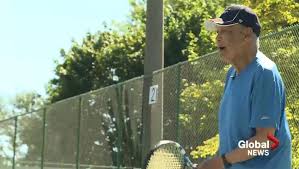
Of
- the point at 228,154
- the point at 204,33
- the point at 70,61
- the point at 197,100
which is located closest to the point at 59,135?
the point at 204,33

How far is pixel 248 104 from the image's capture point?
3873 millimetres

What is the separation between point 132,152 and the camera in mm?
10594

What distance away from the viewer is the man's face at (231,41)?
158 inches

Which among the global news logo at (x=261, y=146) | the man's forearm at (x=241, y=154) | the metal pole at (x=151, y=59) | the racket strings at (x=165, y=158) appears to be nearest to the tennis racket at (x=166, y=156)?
the racket strings at (x=165, y=158)

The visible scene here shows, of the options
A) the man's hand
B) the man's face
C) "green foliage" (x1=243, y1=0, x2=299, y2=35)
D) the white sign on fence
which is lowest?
the man's hand

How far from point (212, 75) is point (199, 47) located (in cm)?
994

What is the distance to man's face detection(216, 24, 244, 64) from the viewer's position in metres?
4.02

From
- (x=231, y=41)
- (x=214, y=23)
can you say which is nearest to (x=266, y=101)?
(x=231, y=41)

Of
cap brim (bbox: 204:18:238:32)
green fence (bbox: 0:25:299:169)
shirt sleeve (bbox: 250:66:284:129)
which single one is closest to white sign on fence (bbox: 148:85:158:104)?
green fence (bbox: 0:25:299:169)

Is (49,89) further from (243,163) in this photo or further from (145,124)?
(243,163)

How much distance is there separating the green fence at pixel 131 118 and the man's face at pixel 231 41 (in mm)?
2440

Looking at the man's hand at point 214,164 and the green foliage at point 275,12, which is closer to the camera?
the man's hand at point 214,164

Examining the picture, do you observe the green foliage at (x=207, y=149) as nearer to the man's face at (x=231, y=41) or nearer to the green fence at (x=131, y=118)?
the green fence at (x=131, y=118)

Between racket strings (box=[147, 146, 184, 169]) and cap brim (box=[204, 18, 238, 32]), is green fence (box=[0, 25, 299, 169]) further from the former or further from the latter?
cap brim (box=[204, 18, 238, 32])
